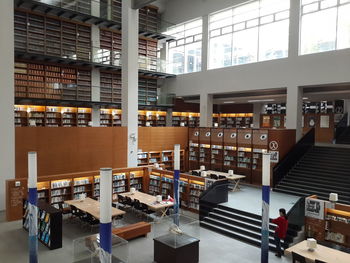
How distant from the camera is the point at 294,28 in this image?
530 inches

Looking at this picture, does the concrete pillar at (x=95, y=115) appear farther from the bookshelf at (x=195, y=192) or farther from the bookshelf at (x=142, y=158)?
the bookshelf at (x=195, y=192)

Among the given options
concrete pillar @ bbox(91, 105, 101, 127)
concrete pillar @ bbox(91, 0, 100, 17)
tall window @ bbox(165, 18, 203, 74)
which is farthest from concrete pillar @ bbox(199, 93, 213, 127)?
concrete pillar @ bbox(91, 0, 100, 17)

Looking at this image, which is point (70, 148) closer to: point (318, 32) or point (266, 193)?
point (266, 193)

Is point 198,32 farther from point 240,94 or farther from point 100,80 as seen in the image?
point 100,80

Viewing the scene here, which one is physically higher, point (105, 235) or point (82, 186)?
point (105, 235)

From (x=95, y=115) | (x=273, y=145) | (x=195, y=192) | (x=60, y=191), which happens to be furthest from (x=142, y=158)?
(x=273, y=145)

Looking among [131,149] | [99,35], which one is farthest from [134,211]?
[99,35]

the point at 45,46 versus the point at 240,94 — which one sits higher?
the point at 45,46

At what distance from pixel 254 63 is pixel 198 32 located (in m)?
5.06

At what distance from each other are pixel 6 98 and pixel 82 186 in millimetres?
4043

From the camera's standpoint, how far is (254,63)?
15.0 metres

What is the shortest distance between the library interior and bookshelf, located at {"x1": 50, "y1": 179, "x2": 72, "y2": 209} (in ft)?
0.13

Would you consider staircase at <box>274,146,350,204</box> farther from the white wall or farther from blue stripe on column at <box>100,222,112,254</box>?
blue stripe on column at <box>100,222,112,254</box>

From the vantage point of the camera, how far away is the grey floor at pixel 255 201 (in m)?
9.68
